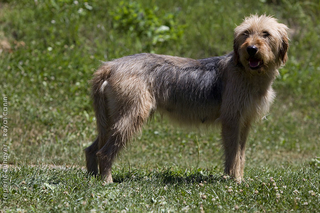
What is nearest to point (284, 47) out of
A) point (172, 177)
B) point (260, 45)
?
point (260, 45)

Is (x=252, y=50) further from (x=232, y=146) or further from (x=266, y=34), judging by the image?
(x=232, y=146)

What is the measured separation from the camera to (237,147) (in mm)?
5809

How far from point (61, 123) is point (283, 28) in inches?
200

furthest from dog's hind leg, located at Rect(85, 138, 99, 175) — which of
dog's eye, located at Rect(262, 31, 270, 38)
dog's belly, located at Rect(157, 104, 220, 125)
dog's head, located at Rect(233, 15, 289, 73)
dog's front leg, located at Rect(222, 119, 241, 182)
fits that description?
dog's eye, located at Rect(262, 31, 270, 38)

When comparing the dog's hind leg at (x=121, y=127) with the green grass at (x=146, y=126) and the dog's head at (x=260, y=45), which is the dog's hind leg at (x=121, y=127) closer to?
the green grass at (x=146, y=126)

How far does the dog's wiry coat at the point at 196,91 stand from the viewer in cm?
560

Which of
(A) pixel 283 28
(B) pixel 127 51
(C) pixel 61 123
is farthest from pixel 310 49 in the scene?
(C) pixel 61 123

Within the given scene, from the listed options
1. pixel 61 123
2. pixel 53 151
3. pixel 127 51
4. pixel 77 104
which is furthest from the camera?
pixel 127 51

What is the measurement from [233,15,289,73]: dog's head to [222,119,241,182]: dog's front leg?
0.85 m

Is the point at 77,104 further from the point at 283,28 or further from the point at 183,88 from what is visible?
the point at 283,28

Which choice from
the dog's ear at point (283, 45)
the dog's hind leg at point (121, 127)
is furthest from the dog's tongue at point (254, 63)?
the dog's hind leg at point (121, 127)

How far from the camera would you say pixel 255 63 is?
5547mm

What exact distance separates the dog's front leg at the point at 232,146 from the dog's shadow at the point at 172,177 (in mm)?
203

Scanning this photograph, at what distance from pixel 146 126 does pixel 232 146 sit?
3.87 meters
